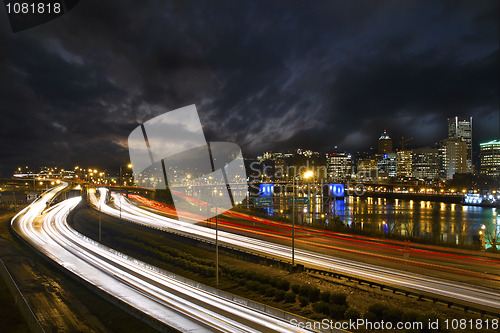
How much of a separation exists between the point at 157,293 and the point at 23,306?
4767 mm

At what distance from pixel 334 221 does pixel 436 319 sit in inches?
996

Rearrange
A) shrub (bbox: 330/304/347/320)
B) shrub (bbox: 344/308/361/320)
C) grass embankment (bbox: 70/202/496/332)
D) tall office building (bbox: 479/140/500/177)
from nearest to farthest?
shrub (bbox: 344/308/361/320)
grass embankment (bbox: 70/202/496/332)
shrub (bbox: 330/304/347/320)
tall office building (bbox: 479/140/500/177)

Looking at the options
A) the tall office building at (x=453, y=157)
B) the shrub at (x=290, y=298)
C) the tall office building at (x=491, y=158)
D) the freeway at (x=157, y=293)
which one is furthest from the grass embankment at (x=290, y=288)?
the tall office building at (x=453, y=157)

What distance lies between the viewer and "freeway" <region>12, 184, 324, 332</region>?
31.6ft

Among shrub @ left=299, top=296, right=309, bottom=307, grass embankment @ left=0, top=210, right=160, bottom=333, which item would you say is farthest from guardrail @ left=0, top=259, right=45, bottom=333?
shrub @ left=299, top=296, right=309, bottom=307

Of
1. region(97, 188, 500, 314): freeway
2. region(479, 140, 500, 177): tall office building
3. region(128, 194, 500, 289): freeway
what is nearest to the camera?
region(97, 188, 500, 314): freeway

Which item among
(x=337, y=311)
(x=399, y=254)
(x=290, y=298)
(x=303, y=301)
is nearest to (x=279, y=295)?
(x=290, y=298)

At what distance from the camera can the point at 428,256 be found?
19000 mm

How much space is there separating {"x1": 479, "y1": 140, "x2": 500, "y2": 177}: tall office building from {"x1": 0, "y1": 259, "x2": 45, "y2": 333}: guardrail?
200m

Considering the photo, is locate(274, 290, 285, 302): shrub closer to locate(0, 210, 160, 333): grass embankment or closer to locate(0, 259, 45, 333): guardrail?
locate(0, 210, 160, 333): grass embankment

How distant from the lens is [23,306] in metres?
11.8

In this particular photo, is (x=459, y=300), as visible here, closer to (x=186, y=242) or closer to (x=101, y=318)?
(x=101, y=318)

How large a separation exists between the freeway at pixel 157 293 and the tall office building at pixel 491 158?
195 metres

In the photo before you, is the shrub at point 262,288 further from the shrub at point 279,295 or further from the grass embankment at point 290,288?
the shrub at point 279,295
